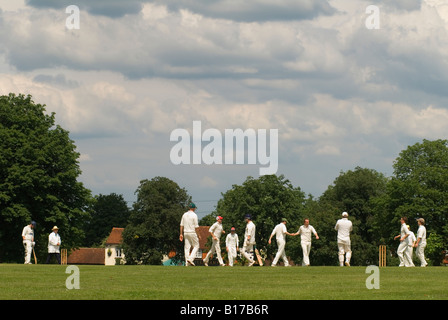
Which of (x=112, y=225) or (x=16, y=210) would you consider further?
(x=112, y=225)

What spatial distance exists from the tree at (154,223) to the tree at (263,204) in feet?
29.2

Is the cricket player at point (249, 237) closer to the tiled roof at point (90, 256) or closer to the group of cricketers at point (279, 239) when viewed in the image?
the group of cricketers at point (279, 239)

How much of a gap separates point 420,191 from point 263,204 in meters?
18.7

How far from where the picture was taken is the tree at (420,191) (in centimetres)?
8181

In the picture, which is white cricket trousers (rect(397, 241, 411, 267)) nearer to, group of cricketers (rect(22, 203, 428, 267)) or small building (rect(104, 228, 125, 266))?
group of cricketers (rect(22, 203, 428, 267))

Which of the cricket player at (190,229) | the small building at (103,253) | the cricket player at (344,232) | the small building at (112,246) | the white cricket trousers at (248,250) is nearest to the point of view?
the cricket player at (190,229)

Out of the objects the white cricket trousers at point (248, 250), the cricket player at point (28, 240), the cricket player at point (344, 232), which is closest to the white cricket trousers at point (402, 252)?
the cricket player at point (344, 232)

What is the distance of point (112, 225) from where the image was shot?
151 m

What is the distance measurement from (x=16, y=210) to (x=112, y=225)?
9228 cm

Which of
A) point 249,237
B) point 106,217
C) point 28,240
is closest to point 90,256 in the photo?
point 106,217

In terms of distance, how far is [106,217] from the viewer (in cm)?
A: 15138
